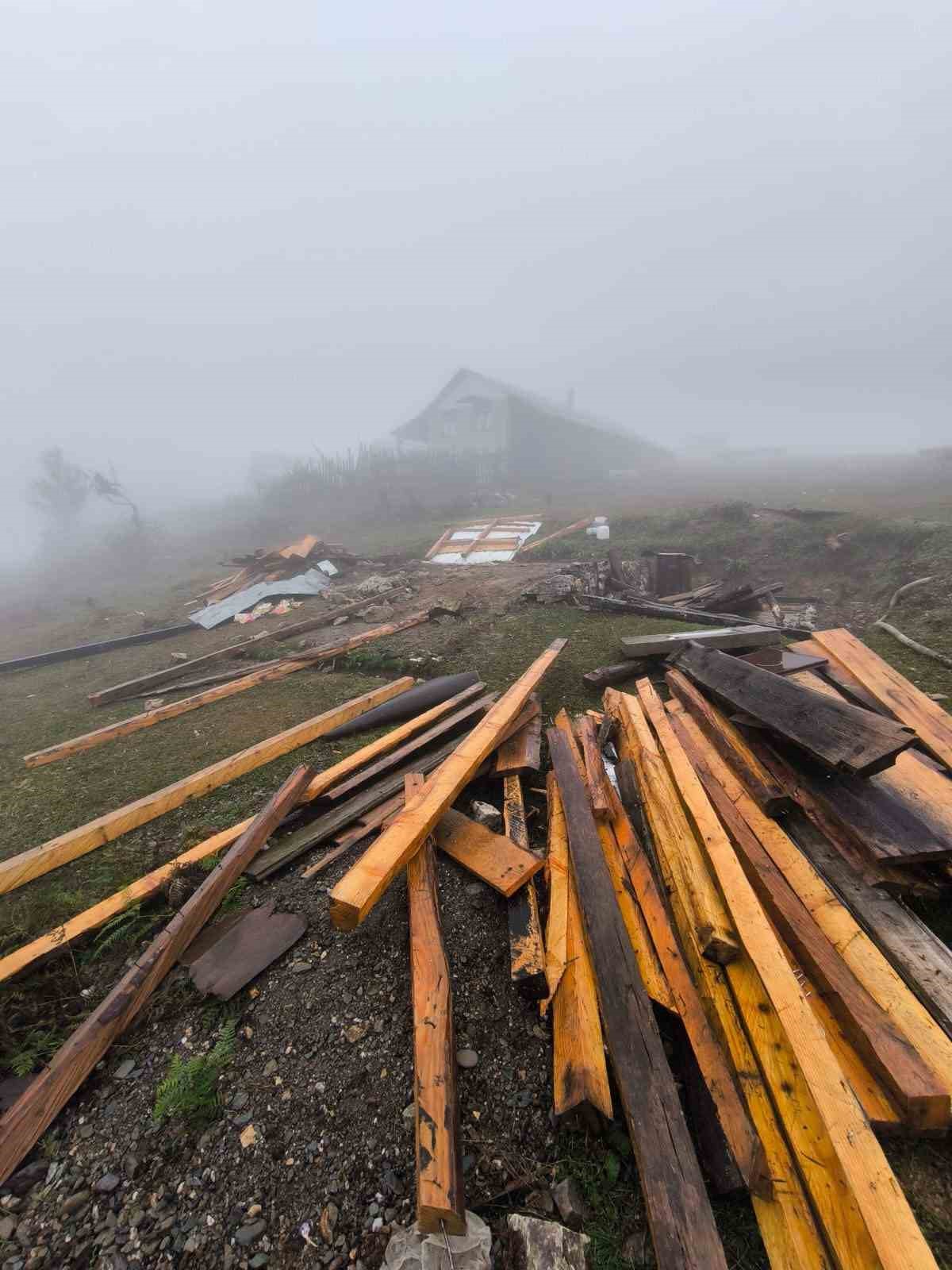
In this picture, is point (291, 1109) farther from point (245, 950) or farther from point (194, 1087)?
point (245, 950)

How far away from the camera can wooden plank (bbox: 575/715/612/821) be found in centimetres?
289

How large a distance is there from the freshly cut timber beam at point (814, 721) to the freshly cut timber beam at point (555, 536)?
29.8 feet

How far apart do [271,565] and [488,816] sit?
11.3 meters

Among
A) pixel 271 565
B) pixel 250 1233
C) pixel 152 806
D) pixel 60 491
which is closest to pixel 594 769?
pixel 250 1233

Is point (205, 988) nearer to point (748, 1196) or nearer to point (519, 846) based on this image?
point (519, 846)

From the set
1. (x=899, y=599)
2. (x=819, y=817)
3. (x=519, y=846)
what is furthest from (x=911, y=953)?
(x=899, y=599)

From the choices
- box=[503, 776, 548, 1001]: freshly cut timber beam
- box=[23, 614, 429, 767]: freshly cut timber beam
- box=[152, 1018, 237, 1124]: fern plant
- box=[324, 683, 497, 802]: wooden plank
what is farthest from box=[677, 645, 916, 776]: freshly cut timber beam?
box=[23, 614, 429, 767]: freshly cut timber beam

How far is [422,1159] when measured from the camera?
1.55m

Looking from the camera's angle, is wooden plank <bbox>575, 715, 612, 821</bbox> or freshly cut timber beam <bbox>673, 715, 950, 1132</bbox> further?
wooden plank <bbox>575, 715, 612, 821</bbox>

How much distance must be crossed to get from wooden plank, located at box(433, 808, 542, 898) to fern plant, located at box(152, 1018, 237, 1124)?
4.32ft

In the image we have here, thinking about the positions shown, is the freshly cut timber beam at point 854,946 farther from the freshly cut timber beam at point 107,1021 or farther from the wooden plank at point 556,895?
the freshly cut timber beam at point 107,1021

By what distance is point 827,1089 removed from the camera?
4.86ft

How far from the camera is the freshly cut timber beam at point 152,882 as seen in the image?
8.30 feet

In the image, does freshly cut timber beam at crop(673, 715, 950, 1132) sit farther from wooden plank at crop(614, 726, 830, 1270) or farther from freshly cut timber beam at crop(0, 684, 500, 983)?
freshly cut timber beam at crop(0, 684, 500, 983)
